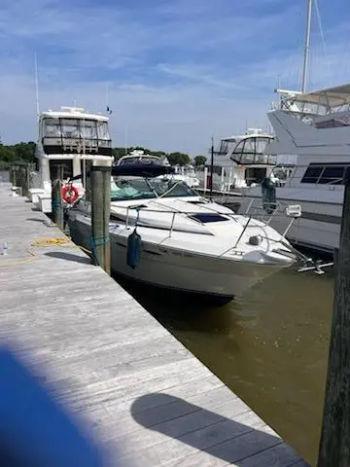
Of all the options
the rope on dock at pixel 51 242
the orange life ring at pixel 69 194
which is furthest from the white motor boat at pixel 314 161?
the rope on dock at pixel 51 242

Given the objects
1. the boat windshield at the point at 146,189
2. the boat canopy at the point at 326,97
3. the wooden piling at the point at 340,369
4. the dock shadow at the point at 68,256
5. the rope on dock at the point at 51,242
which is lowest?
the dock shadow at the point at 68,256

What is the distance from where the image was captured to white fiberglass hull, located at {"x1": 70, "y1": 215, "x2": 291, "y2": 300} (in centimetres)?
623

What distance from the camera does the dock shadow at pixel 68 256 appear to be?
20.0ft

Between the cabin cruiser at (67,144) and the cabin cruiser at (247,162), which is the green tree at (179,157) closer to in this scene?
the cabin cruiser at (247,162)

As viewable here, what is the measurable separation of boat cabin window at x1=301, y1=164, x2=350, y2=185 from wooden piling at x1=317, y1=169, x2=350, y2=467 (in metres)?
10.5

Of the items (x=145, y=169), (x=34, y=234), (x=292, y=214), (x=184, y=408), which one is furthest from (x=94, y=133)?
(x=184, y=408)

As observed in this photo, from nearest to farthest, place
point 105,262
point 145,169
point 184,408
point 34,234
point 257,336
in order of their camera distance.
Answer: point 184,408
point 105,262
point 257,336
point 34,234
point 145,169

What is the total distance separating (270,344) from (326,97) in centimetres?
1036

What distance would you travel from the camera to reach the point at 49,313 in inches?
161

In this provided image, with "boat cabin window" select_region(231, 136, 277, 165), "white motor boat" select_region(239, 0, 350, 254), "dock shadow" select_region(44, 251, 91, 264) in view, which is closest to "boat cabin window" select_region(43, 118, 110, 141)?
"white motor boat" select_region(239, 0, 350, 254)

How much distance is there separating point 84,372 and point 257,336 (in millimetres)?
4194

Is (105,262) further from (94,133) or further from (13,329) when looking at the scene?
(94,133)

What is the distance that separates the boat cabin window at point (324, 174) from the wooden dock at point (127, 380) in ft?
28.8

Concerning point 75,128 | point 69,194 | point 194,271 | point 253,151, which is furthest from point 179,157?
point 194,271
